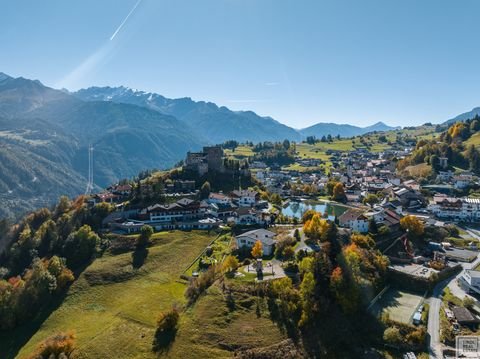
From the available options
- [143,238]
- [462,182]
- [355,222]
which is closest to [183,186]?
[143,238]

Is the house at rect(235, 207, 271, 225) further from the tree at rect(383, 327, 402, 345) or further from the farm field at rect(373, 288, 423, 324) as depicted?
the tree at rect(383, 327, 402, 345)

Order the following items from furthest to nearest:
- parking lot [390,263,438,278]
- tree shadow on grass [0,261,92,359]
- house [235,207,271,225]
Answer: house [235,207,271,225], parking lot [390,263,438,278], tree shadow on grass [0,261,92,359]

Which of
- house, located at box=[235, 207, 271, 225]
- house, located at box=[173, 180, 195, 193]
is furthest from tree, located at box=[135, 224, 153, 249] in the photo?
house, located at box=[173, 180, 195, 193]

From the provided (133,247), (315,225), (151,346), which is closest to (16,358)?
(151,346)

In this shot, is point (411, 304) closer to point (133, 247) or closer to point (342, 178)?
point (133, 247)

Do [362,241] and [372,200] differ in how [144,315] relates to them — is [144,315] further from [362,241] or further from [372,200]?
[372,200]
